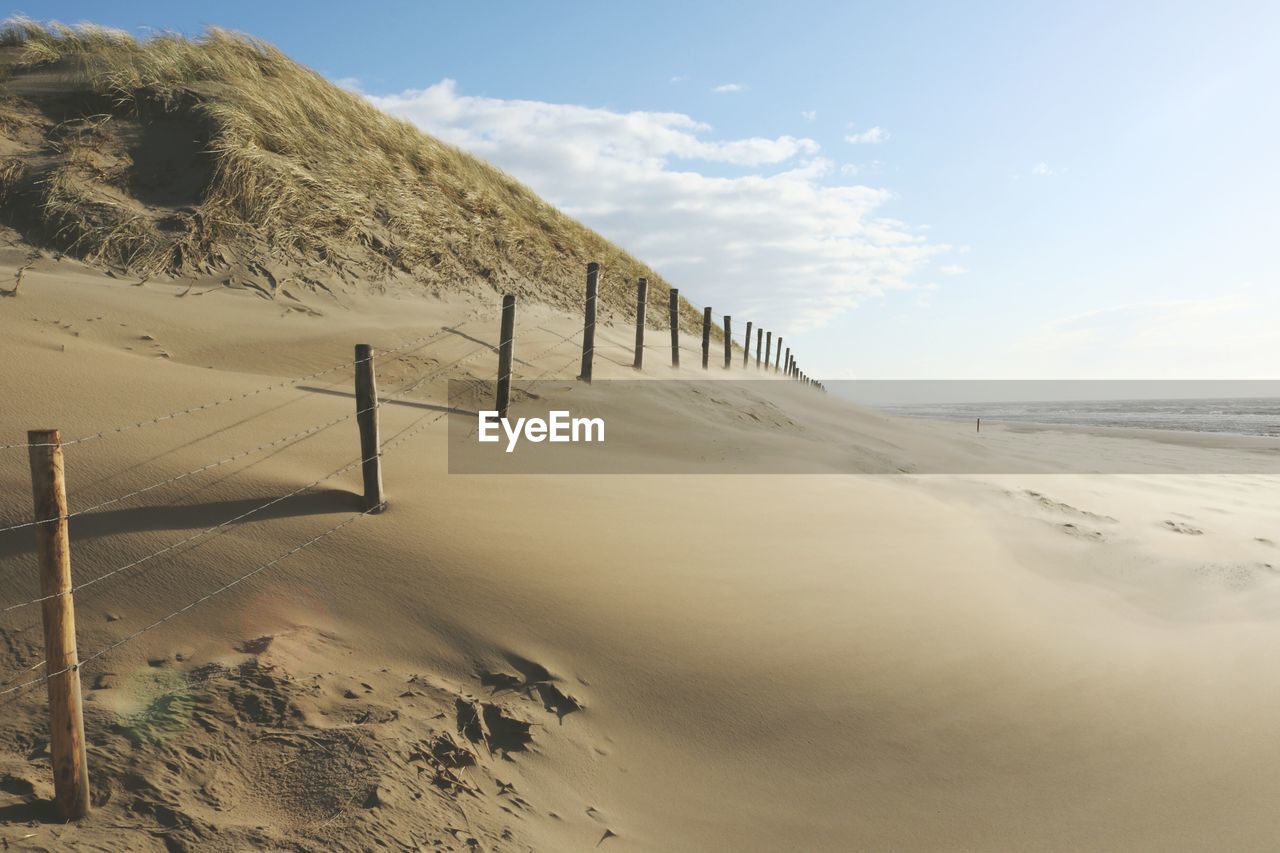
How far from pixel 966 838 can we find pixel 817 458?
596cm

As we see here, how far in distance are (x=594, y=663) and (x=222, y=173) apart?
11.4 meters

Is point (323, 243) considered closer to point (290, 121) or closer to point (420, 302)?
point (420, 302)

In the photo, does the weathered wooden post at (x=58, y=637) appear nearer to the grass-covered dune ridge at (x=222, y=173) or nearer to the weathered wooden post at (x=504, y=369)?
the weathered wooden post at (x=504, y=369)

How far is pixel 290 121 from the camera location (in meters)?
14.6

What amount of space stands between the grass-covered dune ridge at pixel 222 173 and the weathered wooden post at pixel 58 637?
376 inches

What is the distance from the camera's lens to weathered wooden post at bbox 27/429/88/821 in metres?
2.40

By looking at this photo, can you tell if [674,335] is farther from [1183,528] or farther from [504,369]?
[1183,528]

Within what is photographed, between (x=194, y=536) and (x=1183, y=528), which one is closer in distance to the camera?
(x=194, y=536)

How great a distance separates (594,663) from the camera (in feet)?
12.6

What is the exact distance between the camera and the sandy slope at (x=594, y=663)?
2.85m

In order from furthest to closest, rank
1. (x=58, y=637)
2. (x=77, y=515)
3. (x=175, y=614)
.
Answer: (x=77, y=515)
(x=175, y=614)
(x=58, y=637)

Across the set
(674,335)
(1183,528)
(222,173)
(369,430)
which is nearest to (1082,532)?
(1183,528)

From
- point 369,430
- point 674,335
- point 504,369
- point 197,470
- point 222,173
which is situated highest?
point 222,173

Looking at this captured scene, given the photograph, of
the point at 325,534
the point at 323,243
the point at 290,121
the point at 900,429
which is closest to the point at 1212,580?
the point at 325,534
